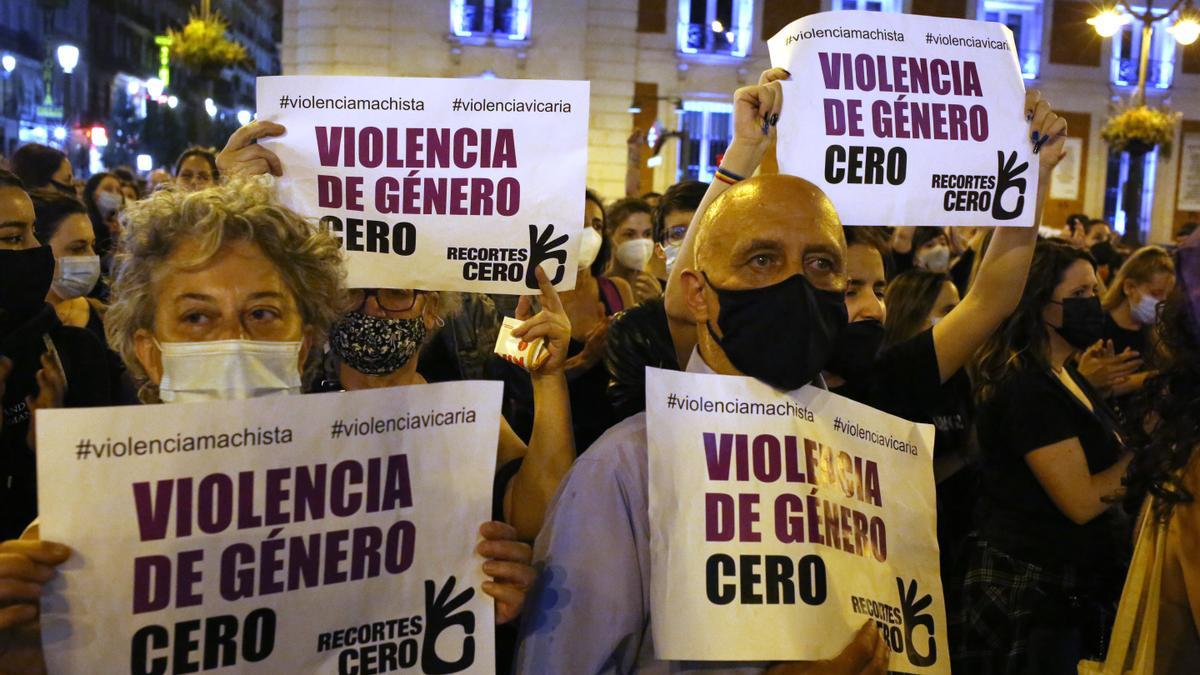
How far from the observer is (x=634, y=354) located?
11.5 feet

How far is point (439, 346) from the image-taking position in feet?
14.0

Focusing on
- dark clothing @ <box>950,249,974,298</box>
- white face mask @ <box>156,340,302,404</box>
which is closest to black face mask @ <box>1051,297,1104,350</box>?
white face mask @ <box>156,340,302,404</box>

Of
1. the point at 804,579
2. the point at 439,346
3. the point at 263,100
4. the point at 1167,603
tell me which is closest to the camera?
the point at 804,579

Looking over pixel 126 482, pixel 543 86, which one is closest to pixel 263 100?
pixel 543 86

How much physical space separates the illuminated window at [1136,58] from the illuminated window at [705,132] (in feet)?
32.8

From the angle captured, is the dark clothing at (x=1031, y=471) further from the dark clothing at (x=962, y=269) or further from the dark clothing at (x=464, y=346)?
the dark clothing at (x=962, y=269)

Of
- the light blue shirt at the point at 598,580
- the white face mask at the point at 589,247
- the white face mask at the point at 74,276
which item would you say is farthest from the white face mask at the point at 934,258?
the light blue shirt at the point at 598,580

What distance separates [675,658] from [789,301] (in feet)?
2.29

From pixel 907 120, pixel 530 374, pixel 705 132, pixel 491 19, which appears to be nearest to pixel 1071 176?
pixel 705 132

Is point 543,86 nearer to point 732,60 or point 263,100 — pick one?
point 263,100

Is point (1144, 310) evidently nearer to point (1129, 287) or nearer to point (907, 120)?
point (1129, 287)

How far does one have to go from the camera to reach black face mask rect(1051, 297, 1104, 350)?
13.1ft

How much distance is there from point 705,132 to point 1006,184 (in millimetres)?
24036

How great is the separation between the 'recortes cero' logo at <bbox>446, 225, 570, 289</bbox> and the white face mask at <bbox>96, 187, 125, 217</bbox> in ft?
22.0
